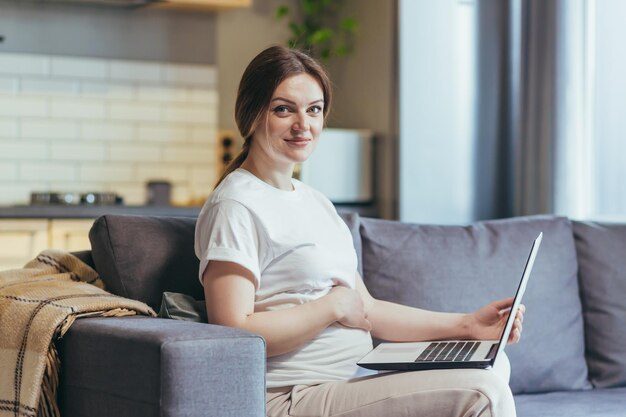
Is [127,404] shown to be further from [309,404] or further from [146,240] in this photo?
[146,240]

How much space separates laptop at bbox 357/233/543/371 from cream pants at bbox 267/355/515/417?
0.07 ft

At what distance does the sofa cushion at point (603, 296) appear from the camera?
9.11 feet

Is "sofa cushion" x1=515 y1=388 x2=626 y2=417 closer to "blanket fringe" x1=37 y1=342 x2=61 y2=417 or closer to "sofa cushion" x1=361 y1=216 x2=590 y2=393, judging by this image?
"sofa cushion" x1=361 y1=216 x2=590 y2=393

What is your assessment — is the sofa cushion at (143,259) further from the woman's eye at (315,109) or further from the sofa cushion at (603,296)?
the sofa cushion at (603,296)

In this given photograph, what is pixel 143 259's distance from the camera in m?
2.32

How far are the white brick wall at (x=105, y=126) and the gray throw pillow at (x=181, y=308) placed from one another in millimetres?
2731

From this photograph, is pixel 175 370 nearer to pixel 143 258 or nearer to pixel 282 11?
pixel 143 258

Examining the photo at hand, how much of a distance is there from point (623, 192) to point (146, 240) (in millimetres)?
2132

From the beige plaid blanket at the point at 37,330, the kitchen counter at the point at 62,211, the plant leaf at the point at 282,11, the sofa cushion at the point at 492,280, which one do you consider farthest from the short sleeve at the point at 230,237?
the plant leaf at the point at 282,11

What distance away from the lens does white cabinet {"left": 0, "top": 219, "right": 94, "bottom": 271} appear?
162 inches

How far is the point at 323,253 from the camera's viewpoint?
6.99 feet

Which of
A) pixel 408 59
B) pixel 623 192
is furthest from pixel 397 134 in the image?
pixel 623 192

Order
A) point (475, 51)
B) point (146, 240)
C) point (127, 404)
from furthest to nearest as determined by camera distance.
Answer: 1. point (475, 51)
2. point (146, 240)
3. point (127, 404)

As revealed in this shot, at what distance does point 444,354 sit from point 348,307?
0.22 metres
